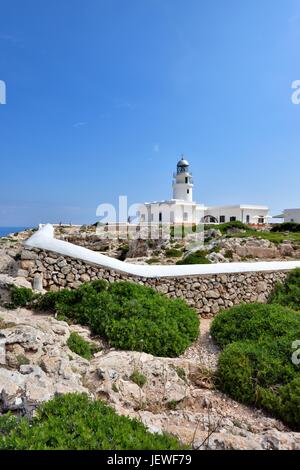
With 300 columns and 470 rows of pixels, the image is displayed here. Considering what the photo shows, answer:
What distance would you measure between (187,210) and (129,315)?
40.0m

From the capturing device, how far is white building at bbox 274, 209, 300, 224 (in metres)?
51.4

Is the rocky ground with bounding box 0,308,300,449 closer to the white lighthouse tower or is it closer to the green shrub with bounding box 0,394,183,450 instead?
the green shrub with bounding box 0,394,183,450

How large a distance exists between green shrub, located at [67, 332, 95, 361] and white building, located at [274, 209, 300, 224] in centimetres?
5090

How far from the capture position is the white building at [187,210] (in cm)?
4509

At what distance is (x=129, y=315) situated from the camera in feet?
23.4

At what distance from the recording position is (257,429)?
4.29 metres

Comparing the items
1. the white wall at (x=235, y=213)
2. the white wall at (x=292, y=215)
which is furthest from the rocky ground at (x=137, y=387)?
the white wall at (x=292, y=215)

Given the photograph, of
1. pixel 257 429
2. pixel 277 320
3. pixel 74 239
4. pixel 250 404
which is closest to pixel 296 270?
pixel 277 320

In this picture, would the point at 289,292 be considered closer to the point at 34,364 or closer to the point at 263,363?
the point at 263,363

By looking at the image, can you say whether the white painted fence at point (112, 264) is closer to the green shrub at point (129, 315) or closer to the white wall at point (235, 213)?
the green shrub at point (129, 315)

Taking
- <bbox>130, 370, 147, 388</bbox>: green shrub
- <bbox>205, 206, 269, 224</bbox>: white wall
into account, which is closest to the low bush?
<bbox>130, 370, 147, 388</bbox>: green shrub

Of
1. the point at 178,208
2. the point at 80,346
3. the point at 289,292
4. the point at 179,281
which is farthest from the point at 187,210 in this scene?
the point at 80,346
